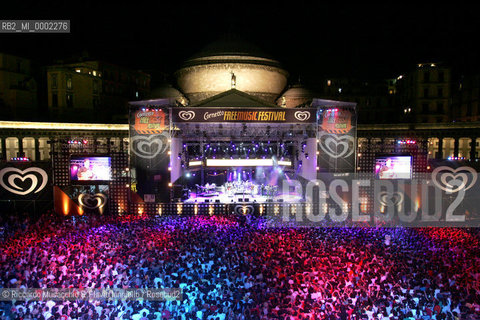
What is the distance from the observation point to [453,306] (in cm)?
962

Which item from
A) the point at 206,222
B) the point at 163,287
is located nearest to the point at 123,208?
the point at 206,222

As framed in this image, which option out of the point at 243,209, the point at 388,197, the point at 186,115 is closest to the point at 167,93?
the point at 186,115

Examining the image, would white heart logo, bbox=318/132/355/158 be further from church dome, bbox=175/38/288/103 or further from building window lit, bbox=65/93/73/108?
building window lit, bbox=65/93/73/108

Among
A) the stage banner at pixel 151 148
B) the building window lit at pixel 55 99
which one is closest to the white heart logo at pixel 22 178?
the stage banner at pixel 151 148

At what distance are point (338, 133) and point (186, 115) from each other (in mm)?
10278

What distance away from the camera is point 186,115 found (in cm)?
2181

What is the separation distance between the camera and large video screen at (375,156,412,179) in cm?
2208

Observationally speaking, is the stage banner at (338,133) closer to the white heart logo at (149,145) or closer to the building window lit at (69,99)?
the white heart logo at (149,145)

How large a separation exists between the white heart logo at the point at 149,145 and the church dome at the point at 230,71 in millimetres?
15466

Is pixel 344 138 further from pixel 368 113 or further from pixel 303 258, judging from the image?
pixel 368 113

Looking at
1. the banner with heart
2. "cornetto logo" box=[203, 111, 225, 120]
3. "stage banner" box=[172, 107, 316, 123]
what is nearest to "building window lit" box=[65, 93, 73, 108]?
"stage banner" box=[172, 107, 316, 123]

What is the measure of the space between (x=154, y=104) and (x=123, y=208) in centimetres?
720

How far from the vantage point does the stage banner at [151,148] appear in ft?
73.7

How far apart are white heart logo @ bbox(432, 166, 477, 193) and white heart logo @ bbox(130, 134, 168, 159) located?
18.2m
